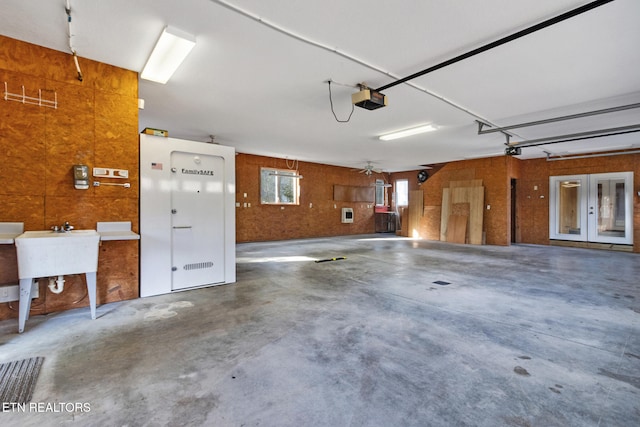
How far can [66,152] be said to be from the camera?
3.37 m

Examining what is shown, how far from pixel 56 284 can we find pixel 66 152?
1518 millimetres

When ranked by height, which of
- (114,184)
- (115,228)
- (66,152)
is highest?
(66,152)

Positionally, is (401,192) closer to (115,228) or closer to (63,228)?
(115,228)

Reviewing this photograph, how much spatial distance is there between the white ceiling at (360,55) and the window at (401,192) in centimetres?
855

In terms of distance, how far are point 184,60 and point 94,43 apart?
90 centimetres

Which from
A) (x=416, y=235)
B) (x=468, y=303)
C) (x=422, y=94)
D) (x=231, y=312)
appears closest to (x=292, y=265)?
(x=231, y=312)

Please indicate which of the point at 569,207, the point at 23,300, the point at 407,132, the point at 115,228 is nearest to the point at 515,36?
the point at 407,132

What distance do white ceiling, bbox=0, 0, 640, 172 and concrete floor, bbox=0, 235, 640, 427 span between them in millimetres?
3011

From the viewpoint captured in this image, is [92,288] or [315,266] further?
[315,266]

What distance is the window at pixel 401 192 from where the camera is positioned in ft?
48.2

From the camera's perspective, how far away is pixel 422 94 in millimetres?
4477

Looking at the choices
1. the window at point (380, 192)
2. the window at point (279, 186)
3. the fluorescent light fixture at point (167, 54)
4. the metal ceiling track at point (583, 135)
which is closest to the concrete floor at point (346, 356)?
the fluorescent light fixture at point (167, 54)

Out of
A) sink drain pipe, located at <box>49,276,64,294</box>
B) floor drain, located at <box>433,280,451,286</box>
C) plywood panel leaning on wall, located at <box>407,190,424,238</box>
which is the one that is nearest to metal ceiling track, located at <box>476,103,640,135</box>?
floor drain, located at <box>433,280,451,286</box>

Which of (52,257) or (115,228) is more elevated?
(115,228)
